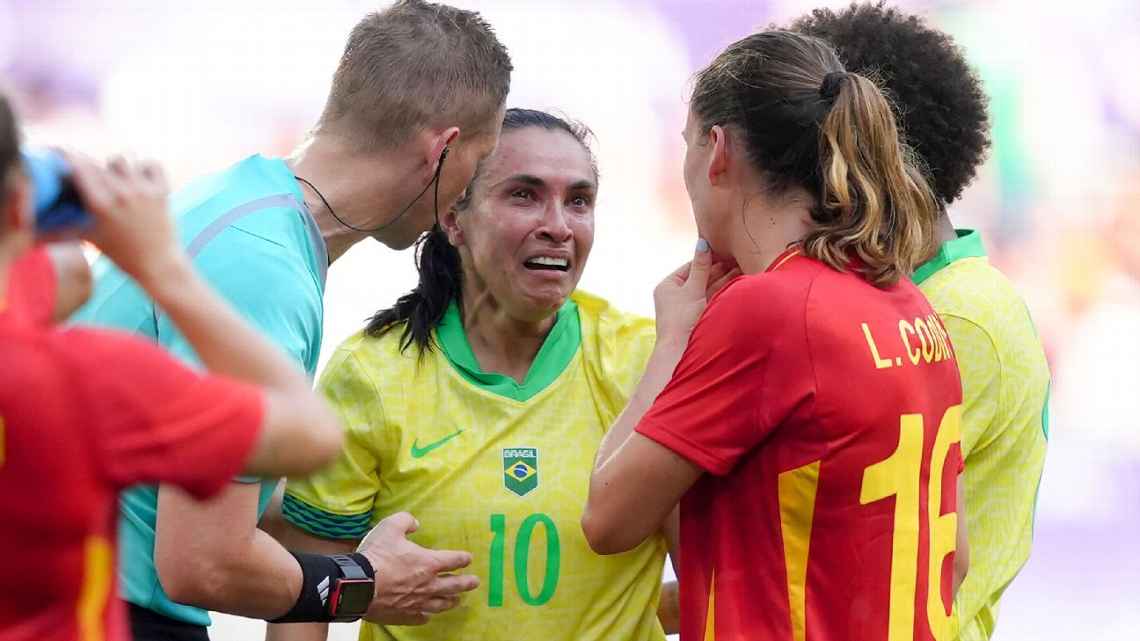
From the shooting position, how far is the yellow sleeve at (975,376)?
9.02 ft

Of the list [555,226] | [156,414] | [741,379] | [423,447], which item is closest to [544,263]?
[555,226]

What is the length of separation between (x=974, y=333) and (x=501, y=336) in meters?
1.06

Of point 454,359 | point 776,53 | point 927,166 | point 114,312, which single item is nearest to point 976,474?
point 927,166

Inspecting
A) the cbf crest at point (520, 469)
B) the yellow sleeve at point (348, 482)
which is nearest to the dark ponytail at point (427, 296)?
the yellow sleeve at point (348, 482)

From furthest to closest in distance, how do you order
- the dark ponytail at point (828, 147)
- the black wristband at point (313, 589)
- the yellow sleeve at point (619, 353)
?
the yellow sleeve at point (619, 353), the black wristband at point (313, 589), the dark ponytail at point (828, 147)

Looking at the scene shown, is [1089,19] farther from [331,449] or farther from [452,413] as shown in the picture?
[331,449]

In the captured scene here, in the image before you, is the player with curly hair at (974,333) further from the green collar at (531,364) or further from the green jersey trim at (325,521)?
the green jersey trim at (325,521)

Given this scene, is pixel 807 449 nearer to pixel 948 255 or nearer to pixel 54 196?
pixel 948 255

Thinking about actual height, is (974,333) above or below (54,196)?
below

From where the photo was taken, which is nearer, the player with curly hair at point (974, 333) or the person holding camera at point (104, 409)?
the person holding camera at point (104, 409)

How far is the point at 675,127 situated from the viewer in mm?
5551

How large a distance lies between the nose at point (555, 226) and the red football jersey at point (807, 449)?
3.25ft

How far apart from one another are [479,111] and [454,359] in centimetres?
57

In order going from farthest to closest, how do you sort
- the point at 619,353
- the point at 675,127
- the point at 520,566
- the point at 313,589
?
the point at 675,127, the point at 619,353, the point at 520,566, the point at 313,589
